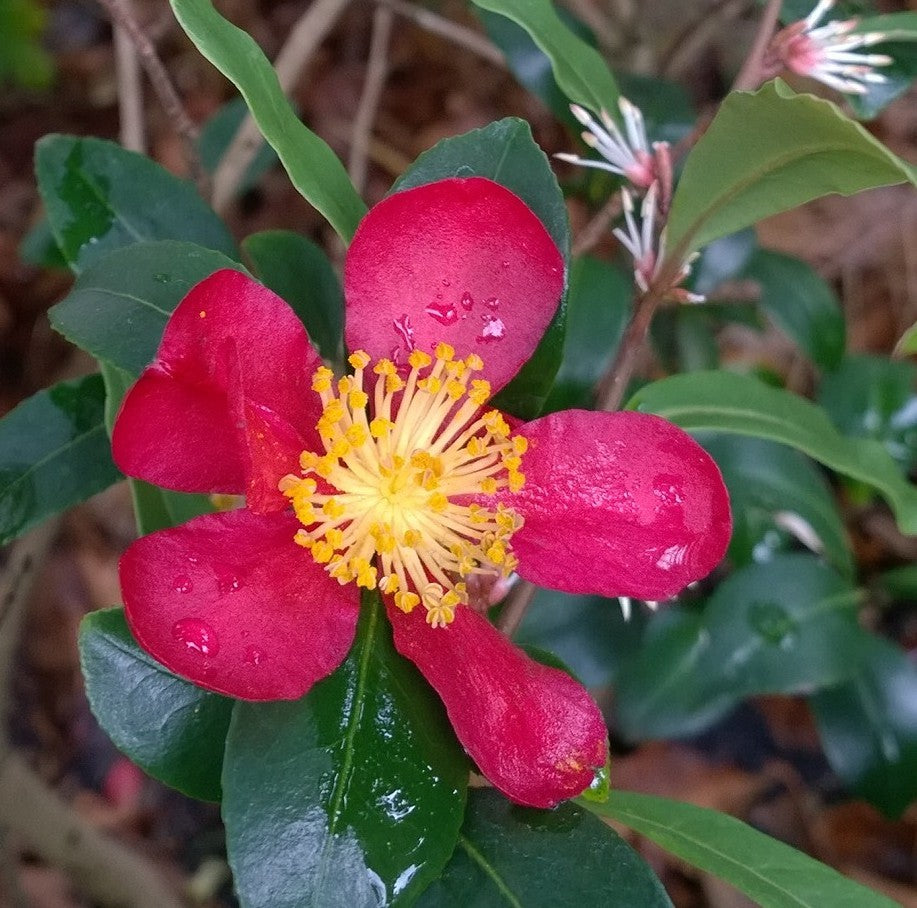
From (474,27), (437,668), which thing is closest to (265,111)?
(437,668)

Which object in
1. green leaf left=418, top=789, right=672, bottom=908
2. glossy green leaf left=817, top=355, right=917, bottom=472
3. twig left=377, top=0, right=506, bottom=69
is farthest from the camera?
glossy green leaf left=817, top=355, right=917, bottom=472

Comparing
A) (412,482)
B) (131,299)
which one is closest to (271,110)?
(131,299)

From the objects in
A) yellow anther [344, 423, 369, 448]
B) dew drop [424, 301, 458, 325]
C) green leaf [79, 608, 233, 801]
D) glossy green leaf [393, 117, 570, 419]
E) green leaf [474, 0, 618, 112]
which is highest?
green leaf [474, 0, 618, 112]

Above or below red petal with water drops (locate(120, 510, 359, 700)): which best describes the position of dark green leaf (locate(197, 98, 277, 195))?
below

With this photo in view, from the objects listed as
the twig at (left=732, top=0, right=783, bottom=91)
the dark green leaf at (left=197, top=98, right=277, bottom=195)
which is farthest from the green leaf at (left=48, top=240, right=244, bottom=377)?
the dark green leaf at (left=197, top=98, right=277, bottom=195)

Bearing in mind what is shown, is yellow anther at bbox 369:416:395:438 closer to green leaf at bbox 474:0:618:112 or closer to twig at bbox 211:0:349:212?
green leaf at bbox 474:0:618:112

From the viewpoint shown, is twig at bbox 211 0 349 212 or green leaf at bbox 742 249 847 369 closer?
twig at bbox 211 0 349 212
